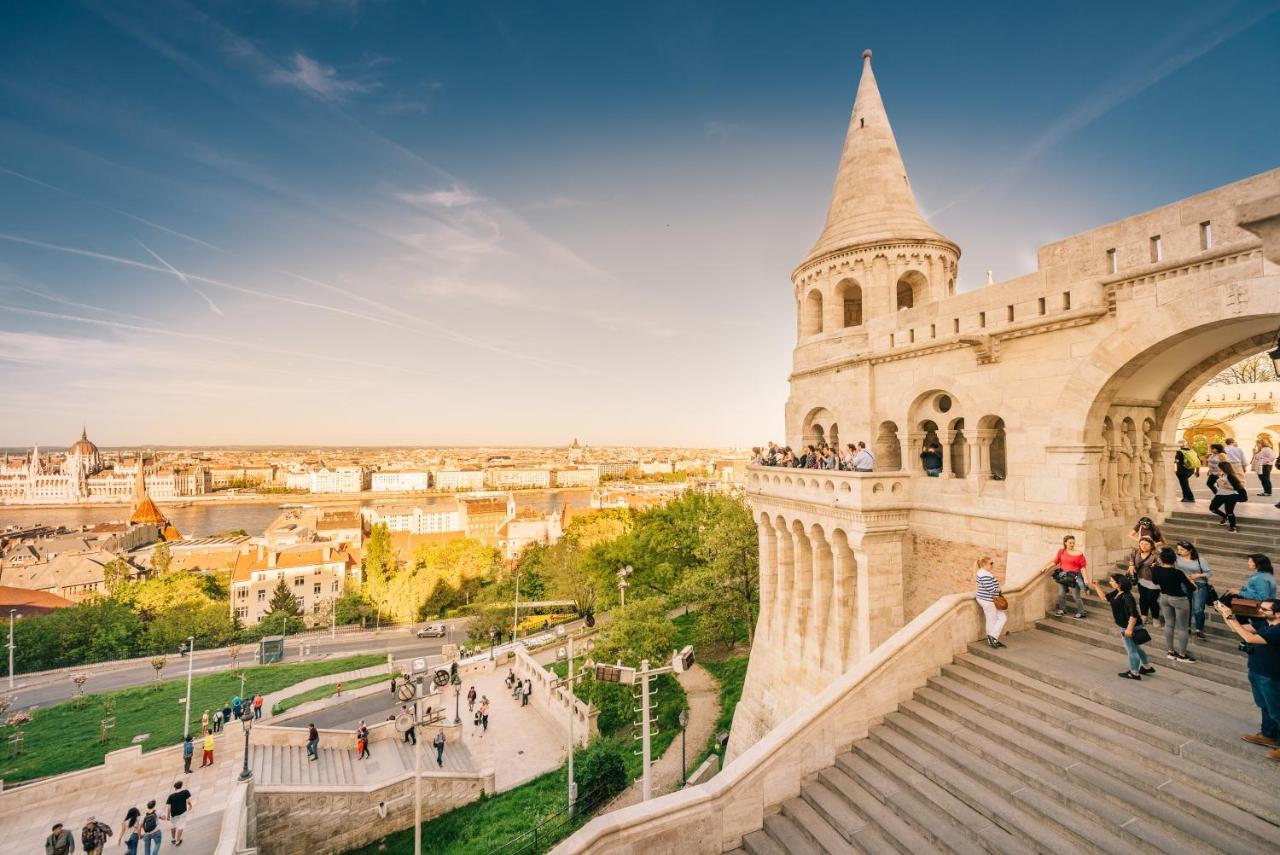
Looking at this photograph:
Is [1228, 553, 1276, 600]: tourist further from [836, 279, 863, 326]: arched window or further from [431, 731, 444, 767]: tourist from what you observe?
[431, 731, 444, 767]: tourist

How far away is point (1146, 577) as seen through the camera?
7.69 metres

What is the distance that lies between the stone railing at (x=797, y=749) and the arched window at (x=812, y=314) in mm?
10151

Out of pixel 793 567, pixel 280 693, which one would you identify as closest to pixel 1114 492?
pixel 793 567

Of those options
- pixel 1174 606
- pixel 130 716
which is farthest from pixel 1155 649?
pixel 130 716

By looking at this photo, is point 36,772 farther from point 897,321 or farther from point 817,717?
point 897,321

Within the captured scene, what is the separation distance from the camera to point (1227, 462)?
9828mm

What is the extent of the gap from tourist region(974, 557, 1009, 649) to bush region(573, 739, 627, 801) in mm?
13310

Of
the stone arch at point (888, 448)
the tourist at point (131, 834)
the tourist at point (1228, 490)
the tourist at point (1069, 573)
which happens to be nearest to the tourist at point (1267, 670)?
the tourist at point (1069, 573)

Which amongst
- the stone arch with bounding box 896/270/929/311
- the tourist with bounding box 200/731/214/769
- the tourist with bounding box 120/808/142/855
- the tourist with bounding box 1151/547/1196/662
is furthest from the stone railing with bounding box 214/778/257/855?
the stone arch with bounding box 896/270/929/311

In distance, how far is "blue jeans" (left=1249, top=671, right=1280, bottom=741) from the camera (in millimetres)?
5332

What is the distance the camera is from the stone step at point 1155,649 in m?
6.81

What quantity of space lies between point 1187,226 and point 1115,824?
349 inches

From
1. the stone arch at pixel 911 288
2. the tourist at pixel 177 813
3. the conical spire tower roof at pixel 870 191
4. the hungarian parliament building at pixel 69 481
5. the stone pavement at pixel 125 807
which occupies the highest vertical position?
the conical spire tower roof at pixel 870 191

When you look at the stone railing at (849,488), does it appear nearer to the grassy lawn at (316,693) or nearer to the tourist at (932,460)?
the tourist at (932,460)
